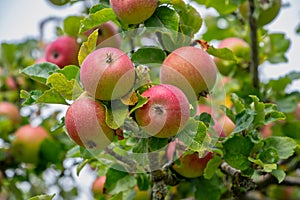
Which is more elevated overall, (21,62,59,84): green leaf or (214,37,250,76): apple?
(21,62,59,84): green leaf

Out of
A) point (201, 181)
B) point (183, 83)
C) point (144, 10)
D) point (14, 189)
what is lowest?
point (14, 189)

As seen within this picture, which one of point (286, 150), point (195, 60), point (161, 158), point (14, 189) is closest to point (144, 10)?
point (195, 60)

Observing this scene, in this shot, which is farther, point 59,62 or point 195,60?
point 59,62

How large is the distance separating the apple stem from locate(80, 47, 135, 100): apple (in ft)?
2.25

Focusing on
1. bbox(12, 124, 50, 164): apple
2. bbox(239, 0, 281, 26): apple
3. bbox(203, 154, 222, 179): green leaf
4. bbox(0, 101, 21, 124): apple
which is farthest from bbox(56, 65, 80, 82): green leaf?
bbox(0, 101, 21, 124): apple

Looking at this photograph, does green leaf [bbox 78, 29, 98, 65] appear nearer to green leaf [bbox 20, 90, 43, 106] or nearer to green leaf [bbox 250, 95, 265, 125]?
green leaf [bbox 20, 90, 43, 106]

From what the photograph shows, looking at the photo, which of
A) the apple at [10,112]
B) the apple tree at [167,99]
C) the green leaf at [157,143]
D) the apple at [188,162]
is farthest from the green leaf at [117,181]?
the apple at [10,112]

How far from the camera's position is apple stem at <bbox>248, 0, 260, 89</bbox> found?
1579 mm

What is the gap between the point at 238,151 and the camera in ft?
4.09

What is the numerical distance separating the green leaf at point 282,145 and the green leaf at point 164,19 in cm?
38

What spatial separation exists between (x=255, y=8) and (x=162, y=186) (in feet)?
2.12

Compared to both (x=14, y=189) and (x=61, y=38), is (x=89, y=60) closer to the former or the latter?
(x=61, y=38)

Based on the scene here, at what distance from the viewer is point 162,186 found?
1.25 meters

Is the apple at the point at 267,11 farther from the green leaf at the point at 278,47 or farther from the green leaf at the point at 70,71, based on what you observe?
the green leaf at the point at 70,71
